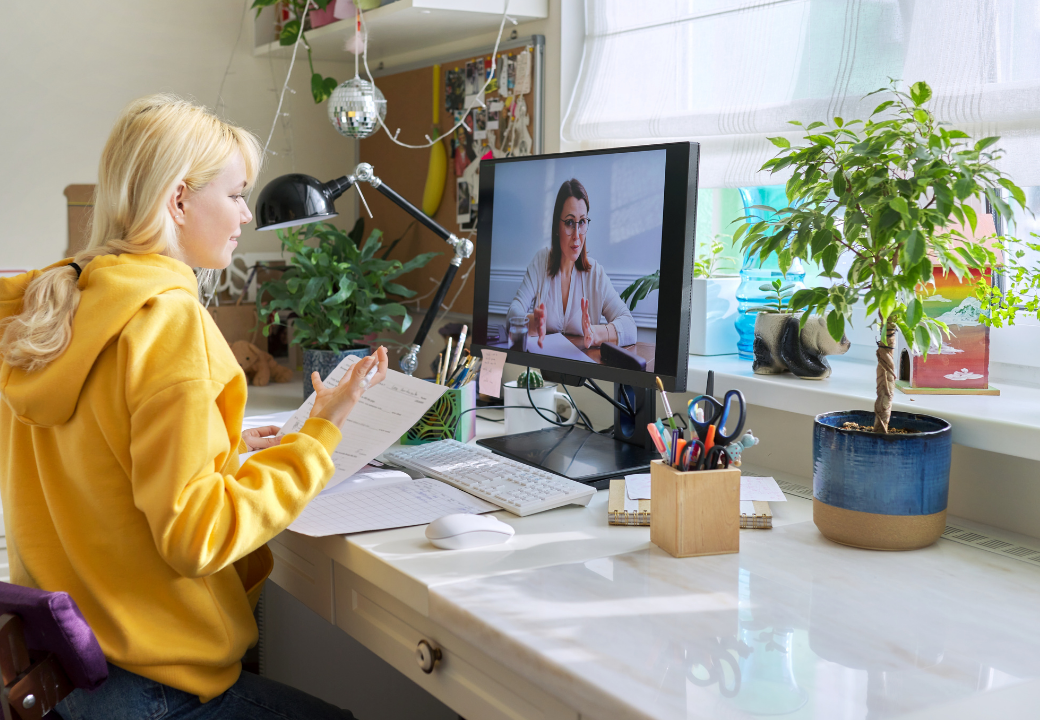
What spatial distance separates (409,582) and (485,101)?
1339mm

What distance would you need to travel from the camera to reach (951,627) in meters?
0.79

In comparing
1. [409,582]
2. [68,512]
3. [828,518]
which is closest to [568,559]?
[409,582]

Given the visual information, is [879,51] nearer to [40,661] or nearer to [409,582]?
[409,582]

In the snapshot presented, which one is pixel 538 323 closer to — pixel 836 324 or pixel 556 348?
pixel 556 348

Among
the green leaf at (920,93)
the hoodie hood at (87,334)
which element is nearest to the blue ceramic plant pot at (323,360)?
the hoodie hood at (87,334)

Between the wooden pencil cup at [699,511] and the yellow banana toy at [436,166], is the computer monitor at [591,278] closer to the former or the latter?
the wooden pencil cup at [699,511]

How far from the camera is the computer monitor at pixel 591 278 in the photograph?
119cm

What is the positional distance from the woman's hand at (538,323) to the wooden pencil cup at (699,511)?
18.5 inches

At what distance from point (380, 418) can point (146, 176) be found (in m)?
0.45

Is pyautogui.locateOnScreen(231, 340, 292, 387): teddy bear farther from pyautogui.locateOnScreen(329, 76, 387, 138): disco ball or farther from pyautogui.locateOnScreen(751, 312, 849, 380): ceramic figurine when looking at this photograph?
pyautogui.locateOnScreen(751, 312, 849, 380): ceramic figurine

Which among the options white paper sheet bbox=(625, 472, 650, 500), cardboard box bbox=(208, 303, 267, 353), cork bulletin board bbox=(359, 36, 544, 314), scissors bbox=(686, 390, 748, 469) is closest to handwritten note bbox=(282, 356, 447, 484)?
white paper sheet bbox=(625, 472, 650, 500)

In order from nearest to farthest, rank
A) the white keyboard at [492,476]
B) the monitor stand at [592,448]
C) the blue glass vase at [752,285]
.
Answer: the white keyboard at [492,476]
the monitor stand at [592,448]
the blue glass vase at [752,285]

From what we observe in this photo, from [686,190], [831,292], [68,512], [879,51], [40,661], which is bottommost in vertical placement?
[40,661]

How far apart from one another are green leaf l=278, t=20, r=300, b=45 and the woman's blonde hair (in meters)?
1.22
